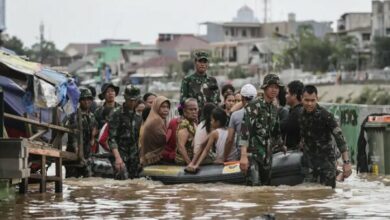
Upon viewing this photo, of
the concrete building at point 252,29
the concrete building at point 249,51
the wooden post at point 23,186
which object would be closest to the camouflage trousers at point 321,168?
the wooden post at point 23,186

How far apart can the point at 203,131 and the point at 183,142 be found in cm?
44

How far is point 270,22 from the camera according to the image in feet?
559

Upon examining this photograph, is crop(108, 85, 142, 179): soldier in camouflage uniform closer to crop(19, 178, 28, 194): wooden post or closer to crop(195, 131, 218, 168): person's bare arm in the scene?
crop(195, 131, 218, 168): person's bare arm

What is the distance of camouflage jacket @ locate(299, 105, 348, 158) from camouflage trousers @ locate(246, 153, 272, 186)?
60 centimetres

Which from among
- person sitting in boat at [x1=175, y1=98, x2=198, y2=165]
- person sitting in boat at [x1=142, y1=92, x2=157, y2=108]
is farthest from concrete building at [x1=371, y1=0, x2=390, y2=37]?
person sitting in boat at [x1=175, y1=98, x2=198, y2=165]

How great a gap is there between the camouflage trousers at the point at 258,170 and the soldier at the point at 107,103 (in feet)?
12.8

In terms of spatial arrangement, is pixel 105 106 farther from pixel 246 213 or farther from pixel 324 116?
pixel 246 213

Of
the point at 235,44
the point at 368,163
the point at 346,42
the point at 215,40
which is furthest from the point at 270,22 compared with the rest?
the point at 368,163

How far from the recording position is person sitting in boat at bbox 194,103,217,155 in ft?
57.4

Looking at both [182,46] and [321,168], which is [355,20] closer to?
[182,46]

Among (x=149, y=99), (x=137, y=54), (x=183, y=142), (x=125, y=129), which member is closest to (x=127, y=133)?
(x=125, y=129)

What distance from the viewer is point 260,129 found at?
16.1m

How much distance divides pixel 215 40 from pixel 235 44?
26.5m

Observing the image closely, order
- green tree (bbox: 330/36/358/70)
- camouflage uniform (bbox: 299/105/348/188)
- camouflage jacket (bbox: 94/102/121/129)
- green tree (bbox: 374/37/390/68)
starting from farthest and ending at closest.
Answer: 1. green tree (bbox: 330/36/358/70)
2. green tree (bbox: 374/37/390/68)
3. camouflage jacket (bbox: 94/102/121/129)
4. camouflage uniform (bbox: 299/105/348/188)
